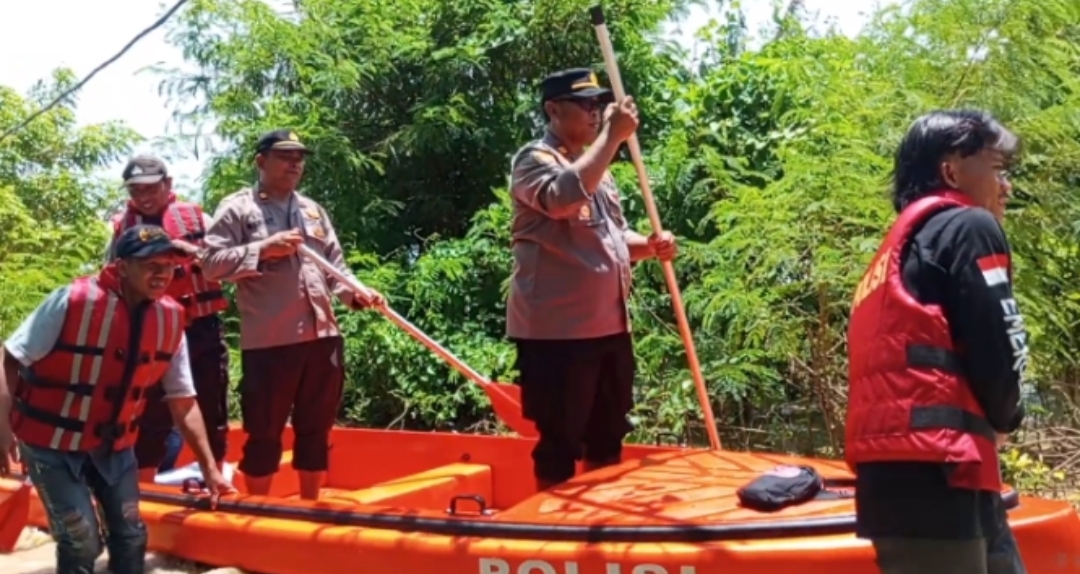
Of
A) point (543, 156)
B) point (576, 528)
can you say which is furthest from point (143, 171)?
point (576, 528)

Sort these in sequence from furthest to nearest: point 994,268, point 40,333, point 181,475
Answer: point 181,475, point 40,333, point 994,268

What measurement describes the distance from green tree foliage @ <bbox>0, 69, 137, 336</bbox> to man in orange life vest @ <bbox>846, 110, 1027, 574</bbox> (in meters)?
8.61

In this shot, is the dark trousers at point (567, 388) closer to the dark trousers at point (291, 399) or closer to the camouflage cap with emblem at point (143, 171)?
the dark trousers at point (291, 399)

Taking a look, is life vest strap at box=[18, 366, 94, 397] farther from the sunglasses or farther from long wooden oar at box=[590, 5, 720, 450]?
long wooden oar at box=[590, 5, 720, 450]

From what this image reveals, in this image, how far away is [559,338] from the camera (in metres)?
3.98

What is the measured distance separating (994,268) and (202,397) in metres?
3.75

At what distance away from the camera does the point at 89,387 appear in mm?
3844

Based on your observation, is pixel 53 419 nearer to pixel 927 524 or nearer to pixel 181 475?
pixel 181 475

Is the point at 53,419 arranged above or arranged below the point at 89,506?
above

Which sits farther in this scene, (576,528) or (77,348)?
(77,348)

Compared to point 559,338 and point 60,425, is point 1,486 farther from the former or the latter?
point 559,338

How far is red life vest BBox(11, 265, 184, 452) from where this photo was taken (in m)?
3.80

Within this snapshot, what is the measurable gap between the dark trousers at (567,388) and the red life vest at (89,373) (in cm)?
123

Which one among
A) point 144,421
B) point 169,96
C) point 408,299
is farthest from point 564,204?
point 169,96
